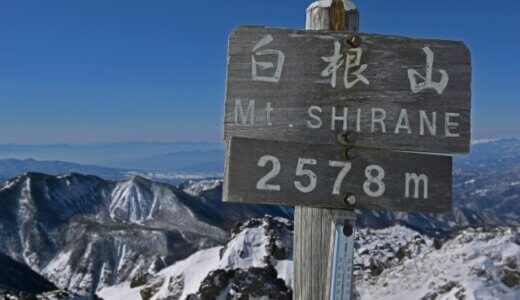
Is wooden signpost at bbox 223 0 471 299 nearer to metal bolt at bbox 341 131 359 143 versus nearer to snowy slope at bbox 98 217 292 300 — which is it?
metal bolt at bbox 341 131 359 143

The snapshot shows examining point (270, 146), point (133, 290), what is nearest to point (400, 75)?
point (270, 146)

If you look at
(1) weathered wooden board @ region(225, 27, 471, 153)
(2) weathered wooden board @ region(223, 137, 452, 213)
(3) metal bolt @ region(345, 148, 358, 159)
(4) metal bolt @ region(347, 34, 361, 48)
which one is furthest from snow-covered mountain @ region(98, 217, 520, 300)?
(4) metal bolt @ region(347, 34, 361, 48)

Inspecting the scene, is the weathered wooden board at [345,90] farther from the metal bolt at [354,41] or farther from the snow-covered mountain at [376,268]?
the snow-covered mountain at [376,268]

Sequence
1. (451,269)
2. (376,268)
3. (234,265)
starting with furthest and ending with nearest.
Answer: (234,265)
(376,268)
(451,269)

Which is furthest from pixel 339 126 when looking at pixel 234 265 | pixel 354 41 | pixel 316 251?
pixel 234 265

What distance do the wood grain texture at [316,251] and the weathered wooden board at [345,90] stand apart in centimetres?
74

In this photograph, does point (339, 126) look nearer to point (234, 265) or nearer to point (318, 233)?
point (318, 233)

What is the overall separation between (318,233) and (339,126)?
1087 mm

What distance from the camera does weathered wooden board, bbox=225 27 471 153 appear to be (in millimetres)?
5113

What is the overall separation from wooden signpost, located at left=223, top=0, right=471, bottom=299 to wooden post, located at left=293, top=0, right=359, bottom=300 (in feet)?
0.04

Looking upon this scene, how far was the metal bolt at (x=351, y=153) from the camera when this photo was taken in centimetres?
508

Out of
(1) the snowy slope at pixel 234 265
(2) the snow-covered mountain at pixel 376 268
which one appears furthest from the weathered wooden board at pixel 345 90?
(1) the snowy slope at pixel 234 265

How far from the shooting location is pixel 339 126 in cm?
514

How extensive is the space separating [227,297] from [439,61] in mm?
47814
